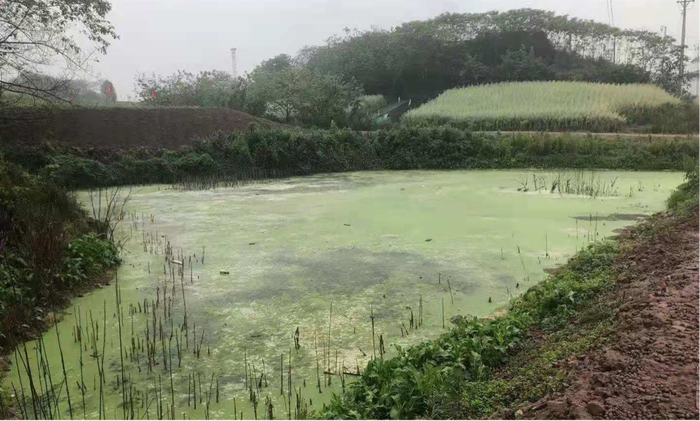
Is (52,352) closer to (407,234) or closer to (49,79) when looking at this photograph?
(407,234)

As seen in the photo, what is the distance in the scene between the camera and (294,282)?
178 inches

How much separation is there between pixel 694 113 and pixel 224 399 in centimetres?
1655

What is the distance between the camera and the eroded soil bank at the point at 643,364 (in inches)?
75.2

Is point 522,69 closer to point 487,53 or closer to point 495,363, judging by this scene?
point 487,53

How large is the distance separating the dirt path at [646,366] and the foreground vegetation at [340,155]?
9.38m

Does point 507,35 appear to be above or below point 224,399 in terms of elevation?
above

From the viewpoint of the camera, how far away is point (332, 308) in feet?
12.7

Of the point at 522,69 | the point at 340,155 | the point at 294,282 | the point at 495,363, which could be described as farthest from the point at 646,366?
the point at 522,69

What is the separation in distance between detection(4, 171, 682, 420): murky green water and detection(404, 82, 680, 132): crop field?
23.9 feet

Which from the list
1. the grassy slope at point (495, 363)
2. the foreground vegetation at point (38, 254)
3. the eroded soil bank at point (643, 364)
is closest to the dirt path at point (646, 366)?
the eroded soil bank at point (643, 364)

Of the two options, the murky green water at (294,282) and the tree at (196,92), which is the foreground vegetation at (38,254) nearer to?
the murky green water at (294,282)

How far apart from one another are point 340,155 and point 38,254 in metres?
9.50

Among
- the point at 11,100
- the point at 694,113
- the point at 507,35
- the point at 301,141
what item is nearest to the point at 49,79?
the point at 11,100

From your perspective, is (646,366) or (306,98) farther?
(306,98)
